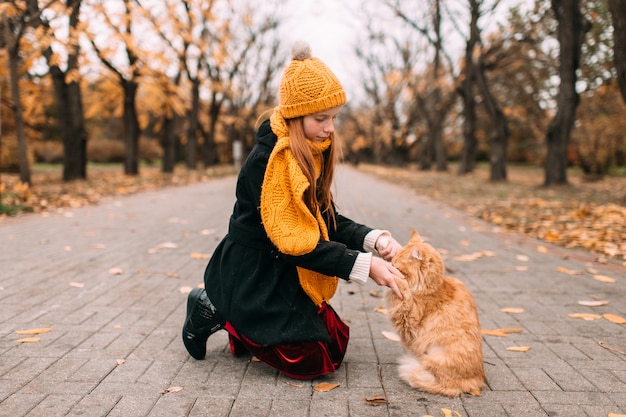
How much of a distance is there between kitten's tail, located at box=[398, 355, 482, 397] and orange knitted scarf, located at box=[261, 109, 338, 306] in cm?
87

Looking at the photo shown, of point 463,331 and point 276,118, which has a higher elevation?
point 276,118

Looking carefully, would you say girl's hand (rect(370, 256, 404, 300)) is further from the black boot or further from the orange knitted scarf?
the black boot

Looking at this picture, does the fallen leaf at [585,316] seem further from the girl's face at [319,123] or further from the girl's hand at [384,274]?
the girl's face at [319,123]

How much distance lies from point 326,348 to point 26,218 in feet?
24.0

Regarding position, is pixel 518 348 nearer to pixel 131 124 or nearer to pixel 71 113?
pixel 71 113

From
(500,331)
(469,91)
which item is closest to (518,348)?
(500,331)

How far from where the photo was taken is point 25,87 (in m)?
17.2

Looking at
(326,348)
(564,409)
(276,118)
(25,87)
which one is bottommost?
(564,409)

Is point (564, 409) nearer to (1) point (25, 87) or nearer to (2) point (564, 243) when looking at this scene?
(2) point (564, 243)

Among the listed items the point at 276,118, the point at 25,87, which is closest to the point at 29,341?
the point at 276,118

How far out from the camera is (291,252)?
2.41m

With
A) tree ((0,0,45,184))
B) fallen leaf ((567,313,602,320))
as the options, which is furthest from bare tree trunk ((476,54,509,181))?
fallen leaf ((567,313,602,320))

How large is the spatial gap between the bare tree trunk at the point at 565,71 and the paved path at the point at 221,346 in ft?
27.9

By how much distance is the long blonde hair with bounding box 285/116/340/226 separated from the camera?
2516 millimetres
